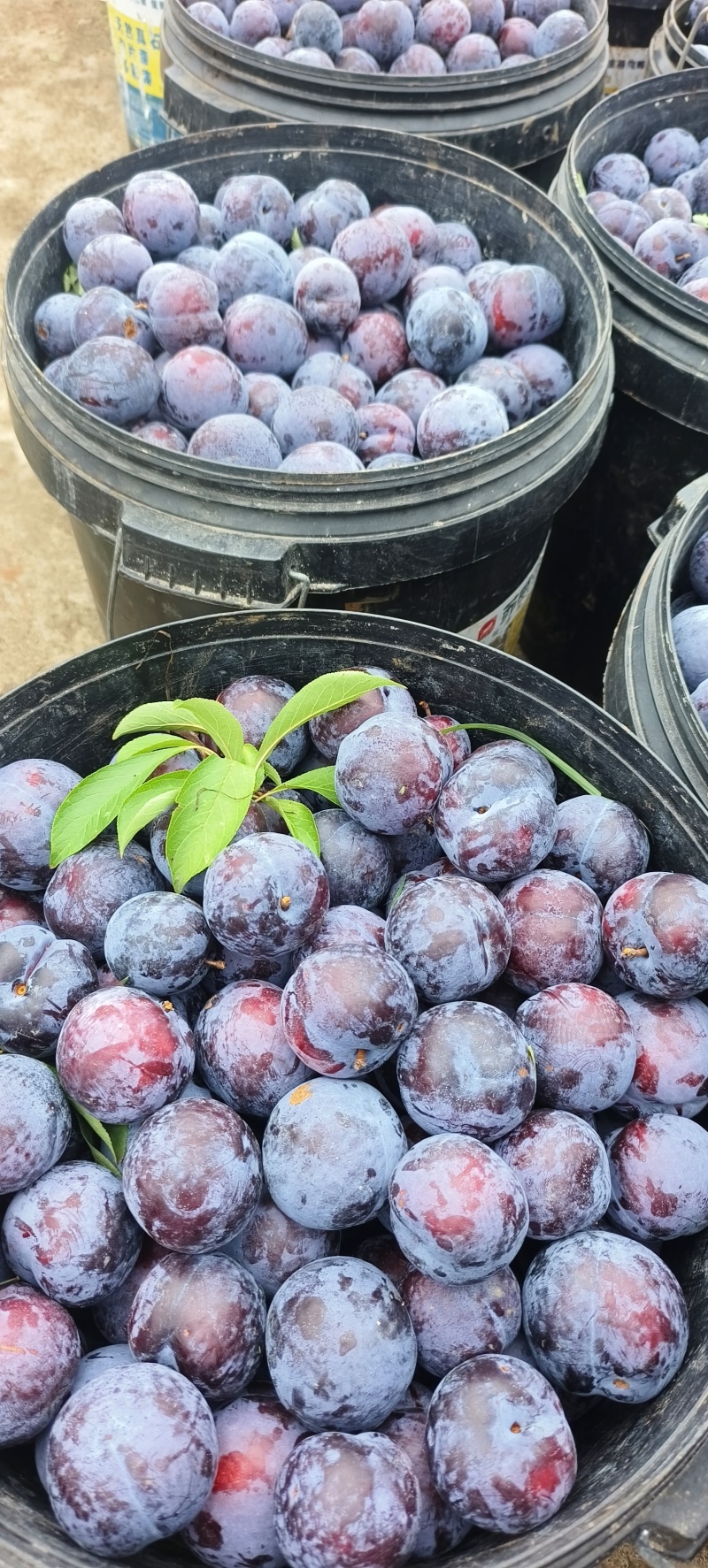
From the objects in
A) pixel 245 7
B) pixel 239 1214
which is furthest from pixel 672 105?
pixel 239 1214

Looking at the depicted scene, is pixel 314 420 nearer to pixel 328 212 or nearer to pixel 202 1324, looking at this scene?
pixel 328 212

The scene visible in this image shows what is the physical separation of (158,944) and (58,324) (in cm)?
131

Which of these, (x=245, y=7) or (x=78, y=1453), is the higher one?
(x=245, y=7)

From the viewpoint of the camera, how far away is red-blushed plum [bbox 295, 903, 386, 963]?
3.26 ft

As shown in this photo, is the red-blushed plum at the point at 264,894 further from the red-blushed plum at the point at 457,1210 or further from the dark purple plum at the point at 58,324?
the dark purple plum at the point at 58,324

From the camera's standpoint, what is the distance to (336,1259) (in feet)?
2.79

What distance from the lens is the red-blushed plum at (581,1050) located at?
937mm

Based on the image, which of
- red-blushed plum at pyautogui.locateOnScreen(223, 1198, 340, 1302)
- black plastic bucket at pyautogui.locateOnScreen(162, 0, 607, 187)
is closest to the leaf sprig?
red-blushed plum at pyautogui.locateOnScreen(223, 1198, 340, 1302)

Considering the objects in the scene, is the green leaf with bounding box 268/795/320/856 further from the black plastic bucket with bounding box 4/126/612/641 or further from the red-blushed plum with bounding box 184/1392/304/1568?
the red-blushed plum with bounding box 184/1392/304/1568

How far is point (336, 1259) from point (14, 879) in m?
0.55

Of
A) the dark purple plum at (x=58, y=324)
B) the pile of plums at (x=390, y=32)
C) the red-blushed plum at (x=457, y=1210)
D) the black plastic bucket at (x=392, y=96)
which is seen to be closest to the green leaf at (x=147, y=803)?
the red-blushed plum at (x=457, y=1210)

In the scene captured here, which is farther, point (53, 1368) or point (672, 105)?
point (672, 105)

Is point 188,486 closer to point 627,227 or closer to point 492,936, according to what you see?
point 492,936

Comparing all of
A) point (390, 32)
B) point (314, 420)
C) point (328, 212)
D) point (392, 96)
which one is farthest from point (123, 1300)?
point (390, 32)
